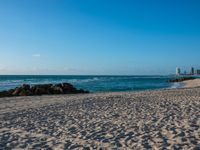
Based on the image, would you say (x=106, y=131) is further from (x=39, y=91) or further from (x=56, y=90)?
(x=56, y=90)

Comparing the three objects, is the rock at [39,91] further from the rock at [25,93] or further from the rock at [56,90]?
the rock at [56,90]

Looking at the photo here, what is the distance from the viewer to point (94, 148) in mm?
6871

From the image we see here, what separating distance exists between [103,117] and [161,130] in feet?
10.8

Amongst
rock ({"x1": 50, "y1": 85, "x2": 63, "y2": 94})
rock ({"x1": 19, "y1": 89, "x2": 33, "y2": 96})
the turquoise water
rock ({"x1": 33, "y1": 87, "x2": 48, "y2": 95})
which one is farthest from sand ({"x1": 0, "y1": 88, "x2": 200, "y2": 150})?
the turquoise water

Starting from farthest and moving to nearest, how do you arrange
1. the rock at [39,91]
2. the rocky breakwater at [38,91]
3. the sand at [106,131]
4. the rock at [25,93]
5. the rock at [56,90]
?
the rock at [56,90] < the rock at [39,91] < the rocky breakwater at [38,91] < the rock at [25,93] < the sand at [106,131]

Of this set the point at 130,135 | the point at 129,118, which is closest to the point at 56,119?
the point at 129,118

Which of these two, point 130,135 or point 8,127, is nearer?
point 130,135

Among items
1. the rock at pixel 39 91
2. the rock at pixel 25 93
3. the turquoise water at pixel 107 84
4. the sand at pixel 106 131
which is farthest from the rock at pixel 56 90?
the sand at pixel 106 131

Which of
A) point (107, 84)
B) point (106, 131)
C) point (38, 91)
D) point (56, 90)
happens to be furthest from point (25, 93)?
point (107, 84)

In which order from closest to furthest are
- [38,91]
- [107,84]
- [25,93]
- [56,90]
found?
[25,93] < [38,91] < [56,90] < [107,84]

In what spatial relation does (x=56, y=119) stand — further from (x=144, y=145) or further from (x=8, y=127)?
(x=144, y=145)

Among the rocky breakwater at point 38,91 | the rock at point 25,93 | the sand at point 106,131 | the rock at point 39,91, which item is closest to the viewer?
the sand at point 106,131

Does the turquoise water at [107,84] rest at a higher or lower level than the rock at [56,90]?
lower

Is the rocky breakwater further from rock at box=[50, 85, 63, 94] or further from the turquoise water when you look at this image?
the turquoise water
